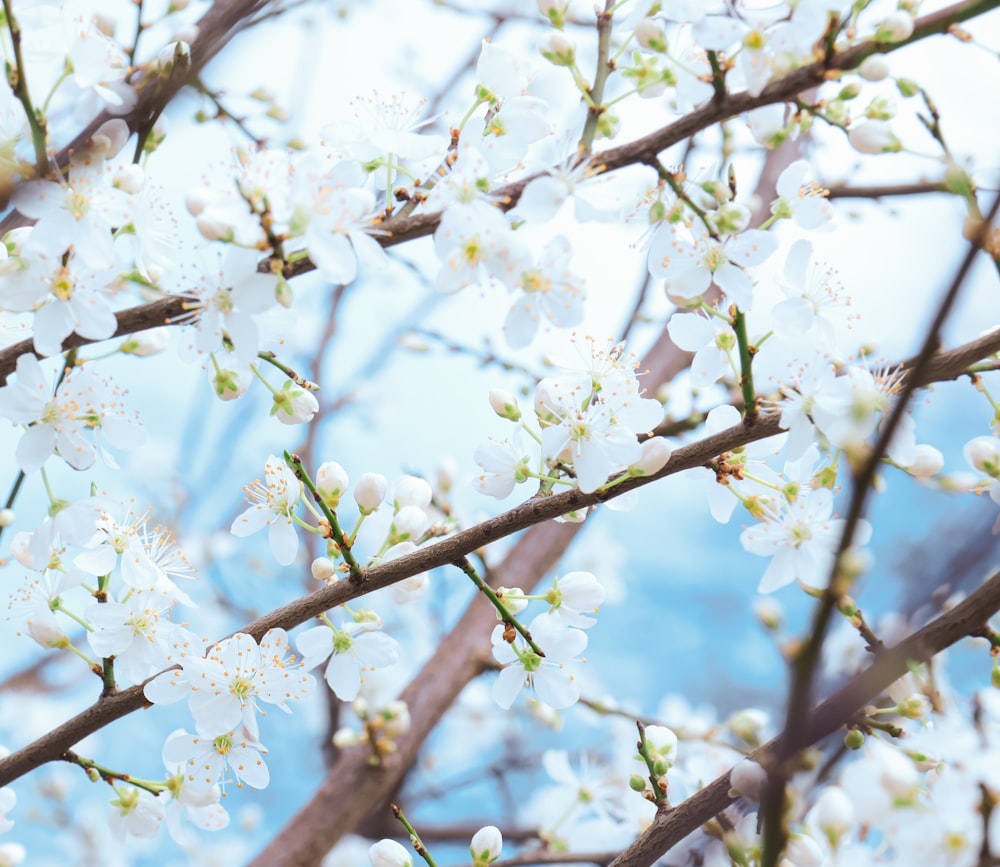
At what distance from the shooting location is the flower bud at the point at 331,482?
63 centimetres

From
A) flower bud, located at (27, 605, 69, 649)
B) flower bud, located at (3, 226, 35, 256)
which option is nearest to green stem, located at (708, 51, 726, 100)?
flower bud, located at (3, 226, 35, 256)

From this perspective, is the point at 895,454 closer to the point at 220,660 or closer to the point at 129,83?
Answer: the point at 220,660

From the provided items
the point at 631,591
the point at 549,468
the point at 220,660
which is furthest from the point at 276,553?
the point at 631,591

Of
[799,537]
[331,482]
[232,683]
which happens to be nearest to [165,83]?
[331,482]

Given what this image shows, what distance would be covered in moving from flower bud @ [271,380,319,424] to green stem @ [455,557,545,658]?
0.15 meters

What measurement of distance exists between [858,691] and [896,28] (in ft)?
1.19

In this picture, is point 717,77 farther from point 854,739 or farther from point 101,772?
point 101,772

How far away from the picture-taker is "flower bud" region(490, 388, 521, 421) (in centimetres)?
66

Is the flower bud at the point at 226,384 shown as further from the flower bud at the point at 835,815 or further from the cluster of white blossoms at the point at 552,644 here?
the flower bud at the point at 835,815

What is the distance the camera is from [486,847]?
0.66 metres

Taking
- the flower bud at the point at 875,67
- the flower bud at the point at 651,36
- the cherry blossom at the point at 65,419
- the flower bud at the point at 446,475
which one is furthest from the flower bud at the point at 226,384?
the flower bud at the point at 446,475

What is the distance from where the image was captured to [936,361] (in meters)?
0.59

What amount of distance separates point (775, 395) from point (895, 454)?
84 mm

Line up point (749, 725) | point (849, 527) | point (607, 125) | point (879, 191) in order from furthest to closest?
point (879, 191) < point (749, 725) < point (607, 125) < point (849, 527)
